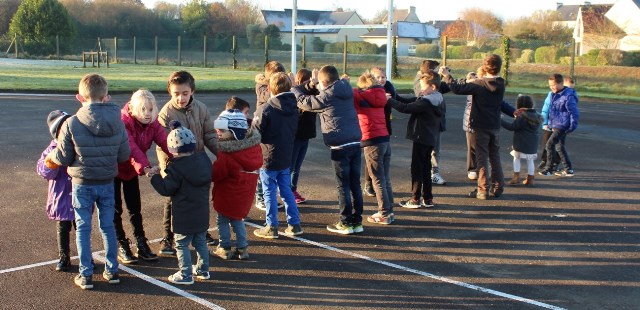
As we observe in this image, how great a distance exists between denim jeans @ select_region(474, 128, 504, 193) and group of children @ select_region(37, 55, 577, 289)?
3.22ft

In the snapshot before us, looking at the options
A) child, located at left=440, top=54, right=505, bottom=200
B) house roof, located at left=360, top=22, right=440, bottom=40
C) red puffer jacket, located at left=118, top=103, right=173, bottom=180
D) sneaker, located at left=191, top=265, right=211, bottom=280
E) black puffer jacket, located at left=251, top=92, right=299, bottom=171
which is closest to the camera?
sneaker, located at left=191, top=265, right=211, bottom=280

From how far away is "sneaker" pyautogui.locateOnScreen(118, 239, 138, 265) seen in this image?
6160 millimetres

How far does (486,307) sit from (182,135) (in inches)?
116

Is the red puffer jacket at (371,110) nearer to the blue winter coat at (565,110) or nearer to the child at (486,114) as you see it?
the child at (486,114)

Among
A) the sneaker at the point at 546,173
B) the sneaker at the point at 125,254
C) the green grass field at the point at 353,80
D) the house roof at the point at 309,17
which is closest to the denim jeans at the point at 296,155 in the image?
the sneaker at the point at 125,254

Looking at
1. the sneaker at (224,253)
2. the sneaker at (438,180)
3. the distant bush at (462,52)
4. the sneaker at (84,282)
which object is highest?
the distant bush at (462,52)

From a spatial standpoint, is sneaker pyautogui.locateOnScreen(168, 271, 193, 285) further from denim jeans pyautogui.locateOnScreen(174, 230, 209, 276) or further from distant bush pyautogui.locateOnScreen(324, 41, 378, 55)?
distant bush pyautogui.locateOnScreen(324, 41, 378, 55)

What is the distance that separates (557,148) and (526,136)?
4.47 ft

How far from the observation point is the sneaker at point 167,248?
6.43 metres

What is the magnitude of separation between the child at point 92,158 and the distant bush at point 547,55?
140 feet

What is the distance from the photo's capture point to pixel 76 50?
57188mm

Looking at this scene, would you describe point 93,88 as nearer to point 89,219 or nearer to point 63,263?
point 89,219

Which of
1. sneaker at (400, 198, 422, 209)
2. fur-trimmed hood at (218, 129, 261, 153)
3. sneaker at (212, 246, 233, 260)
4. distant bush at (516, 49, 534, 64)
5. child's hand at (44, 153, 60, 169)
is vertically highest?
distant bush at (516, 49, 534, 64)

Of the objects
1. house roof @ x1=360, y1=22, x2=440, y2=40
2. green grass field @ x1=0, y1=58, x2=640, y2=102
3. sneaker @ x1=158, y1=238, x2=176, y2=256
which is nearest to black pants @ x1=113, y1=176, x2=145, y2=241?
sneaker @ x1=158, y1=238, x2=176, y2=256
